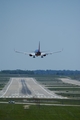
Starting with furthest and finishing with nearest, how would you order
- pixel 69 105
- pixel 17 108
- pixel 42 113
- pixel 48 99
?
pixel 48 99 → pixel 69 105 → pixel 17 108 → pixel 42 113

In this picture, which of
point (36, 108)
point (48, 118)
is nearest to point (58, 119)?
point (48, 118)

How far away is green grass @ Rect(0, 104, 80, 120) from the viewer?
3008 inches

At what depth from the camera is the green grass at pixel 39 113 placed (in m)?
76.4

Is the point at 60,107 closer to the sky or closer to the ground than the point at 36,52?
closer to the ground

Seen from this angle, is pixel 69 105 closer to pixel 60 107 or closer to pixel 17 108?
pixel 60 107

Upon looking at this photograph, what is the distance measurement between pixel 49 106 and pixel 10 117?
21001 mm

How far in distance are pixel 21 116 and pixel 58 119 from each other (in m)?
9.56

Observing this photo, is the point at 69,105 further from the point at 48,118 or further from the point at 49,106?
the point at 48,118

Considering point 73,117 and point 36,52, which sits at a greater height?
point 36,52

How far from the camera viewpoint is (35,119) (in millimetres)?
74562

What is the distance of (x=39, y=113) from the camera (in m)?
82.2

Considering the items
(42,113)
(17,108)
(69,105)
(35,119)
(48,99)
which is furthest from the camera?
(48,99)

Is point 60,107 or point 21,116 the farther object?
point 60,107

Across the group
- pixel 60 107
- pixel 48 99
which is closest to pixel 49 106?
pixel 60 107
